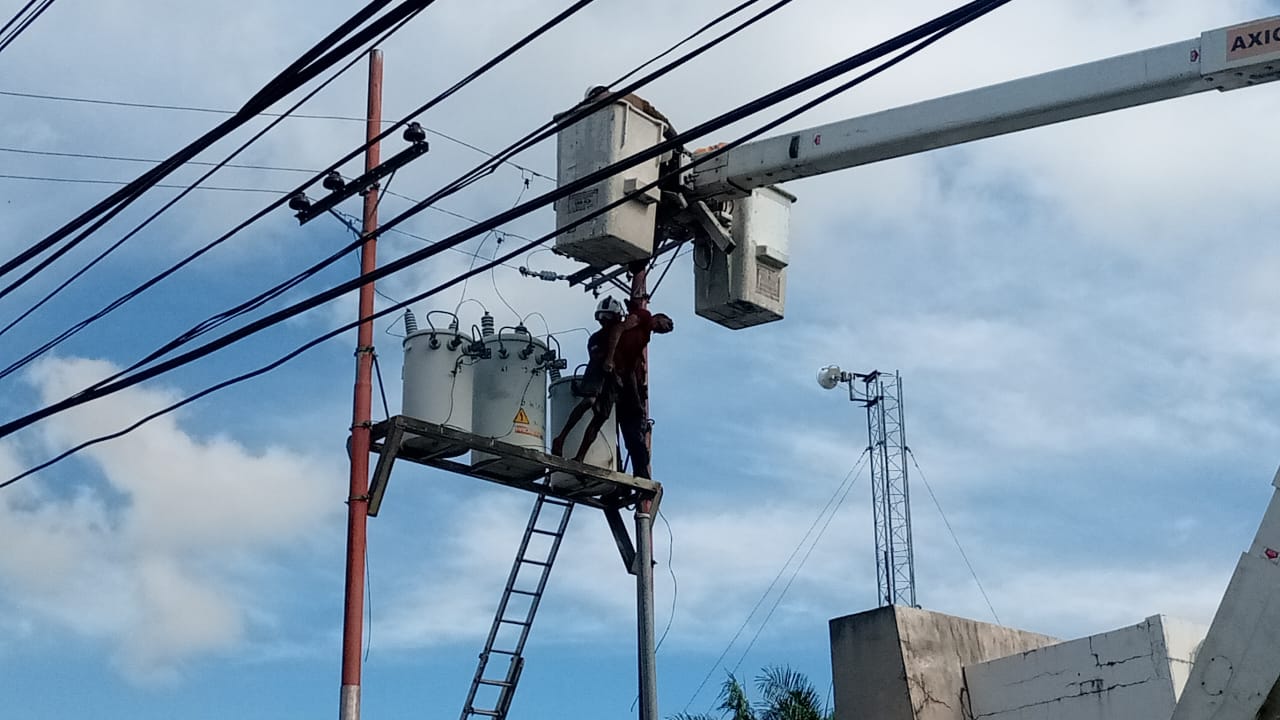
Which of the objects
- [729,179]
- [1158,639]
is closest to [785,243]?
[729,179]

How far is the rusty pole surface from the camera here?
42.4 ft

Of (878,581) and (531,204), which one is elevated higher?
(878,581)

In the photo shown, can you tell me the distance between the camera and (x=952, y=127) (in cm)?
1293

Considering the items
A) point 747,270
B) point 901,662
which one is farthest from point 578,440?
point 901,662

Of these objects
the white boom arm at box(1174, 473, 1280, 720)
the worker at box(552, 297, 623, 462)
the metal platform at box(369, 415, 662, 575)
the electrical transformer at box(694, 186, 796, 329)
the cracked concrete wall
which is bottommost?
the white boom arm at box(1174, 473, 1280, 720)

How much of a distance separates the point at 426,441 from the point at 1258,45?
6957 millimetres

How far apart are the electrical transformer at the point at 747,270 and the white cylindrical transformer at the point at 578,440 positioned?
1.32 metres

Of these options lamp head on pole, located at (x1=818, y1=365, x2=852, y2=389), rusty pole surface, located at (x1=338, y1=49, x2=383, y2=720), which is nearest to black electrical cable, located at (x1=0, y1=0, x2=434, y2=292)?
rusty pole surface, located at (x1=338, y1=49, x2=383, y2=720)

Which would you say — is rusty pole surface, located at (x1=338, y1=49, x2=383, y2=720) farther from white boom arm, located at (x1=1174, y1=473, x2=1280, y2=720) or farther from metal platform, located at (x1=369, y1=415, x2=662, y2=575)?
white boom arm, located at (x1=1174, y1=473, x2=1280, y2=720)

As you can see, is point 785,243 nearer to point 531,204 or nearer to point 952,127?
point 952,127

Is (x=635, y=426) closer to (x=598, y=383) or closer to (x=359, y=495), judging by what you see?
(x=598, y=383)

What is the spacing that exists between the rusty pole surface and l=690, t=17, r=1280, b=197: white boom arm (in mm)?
2914

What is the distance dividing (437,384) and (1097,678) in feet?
19.0

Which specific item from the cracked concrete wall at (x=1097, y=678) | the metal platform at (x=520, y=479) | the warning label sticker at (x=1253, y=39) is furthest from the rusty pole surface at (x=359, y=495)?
the warning label sticker at (x=1253, y=39)
